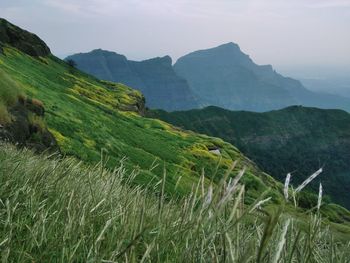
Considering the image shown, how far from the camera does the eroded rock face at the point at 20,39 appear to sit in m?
117

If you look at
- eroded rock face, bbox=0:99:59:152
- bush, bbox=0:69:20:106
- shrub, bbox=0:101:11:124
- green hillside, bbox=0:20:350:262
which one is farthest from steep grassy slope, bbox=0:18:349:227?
shrub, bbox=0:101:11:124

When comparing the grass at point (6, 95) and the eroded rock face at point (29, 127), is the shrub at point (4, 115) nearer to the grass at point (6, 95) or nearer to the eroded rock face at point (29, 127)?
the grass at point (6, 95)

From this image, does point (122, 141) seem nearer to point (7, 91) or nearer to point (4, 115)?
point (7, 91)

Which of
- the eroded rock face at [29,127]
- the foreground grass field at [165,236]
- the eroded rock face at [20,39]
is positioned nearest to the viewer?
the foreground grass field at [165,236]

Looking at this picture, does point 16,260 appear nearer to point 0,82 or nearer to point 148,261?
point 148,261

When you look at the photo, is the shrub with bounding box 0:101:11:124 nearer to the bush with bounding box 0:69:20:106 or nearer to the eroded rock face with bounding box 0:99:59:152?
the eroded rock face with bounding box 0:99:59:152

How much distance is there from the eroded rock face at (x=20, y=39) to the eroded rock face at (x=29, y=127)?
263 feet

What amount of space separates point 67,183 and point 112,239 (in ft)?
8.98

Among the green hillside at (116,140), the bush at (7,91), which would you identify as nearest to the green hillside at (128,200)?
the bush at (7,91)

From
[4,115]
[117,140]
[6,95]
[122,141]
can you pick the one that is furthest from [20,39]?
[4,115]

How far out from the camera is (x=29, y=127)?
3422cm

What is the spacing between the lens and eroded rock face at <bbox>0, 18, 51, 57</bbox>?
384 feet

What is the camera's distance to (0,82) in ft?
108

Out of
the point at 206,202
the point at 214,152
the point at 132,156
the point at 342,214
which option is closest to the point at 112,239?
the point at 206,202
